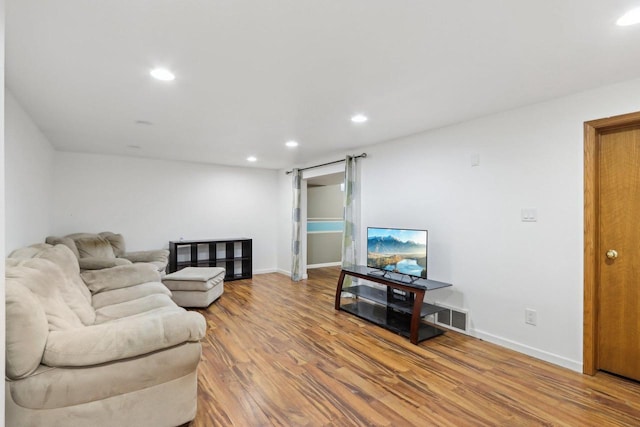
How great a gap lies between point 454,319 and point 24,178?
15.0 feet

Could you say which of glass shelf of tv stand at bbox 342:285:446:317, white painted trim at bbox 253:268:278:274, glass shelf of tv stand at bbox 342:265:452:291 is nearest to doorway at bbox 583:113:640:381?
glass shelf of tv stand at bbox 342:265:452:291

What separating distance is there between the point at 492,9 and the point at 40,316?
2.67m

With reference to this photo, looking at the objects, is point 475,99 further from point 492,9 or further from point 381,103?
point 492,9

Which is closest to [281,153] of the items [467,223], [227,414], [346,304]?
[346,304]

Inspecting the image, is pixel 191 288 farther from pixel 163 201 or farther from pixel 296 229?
pixel 296 229

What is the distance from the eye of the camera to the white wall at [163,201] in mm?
4961

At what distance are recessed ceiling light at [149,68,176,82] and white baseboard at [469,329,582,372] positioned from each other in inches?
140

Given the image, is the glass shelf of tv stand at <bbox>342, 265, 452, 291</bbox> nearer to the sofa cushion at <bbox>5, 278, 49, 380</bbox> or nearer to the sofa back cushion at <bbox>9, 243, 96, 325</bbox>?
the sofa back cushion at <bbox>9, 243, 96, 325</bbox>

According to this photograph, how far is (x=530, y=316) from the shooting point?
2.83 metres

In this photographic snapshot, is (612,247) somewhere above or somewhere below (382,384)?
above

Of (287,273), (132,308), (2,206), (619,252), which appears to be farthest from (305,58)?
(287,273)

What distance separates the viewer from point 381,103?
2.79m

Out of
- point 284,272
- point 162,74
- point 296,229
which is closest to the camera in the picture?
point 162,74

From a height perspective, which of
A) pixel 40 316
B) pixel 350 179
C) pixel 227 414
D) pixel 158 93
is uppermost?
pixel 158 93
